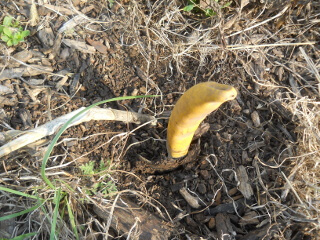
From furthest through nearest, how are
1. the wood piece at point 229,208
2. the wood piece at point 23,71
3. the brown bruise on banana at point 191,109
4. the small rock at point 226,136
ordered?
the wood piece at point 23,71 → the small rock at point 226,136 → the wood piece at point 229,208 → the brown bruise on banana at point 191,109

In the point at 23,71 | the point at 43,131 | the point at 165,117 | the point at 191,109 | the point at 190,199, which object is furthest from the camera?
the point at 23,71

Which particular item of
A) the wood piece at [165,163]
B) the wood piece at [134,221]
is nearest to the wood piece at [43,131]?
the wood piece at [165,163]

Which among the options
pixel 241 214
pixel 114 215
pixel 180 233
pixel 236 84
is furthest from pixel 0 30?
pixel 241 214

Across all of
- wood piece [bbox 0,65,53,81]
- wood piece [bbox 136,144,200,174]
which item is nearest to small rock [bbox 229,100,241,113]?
wood piece [bbox 136,144,200,174]

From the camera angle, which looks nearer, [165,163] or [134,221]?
[134,221]

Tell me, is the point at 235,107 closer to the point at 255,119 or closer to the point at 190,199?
the point at 255,119

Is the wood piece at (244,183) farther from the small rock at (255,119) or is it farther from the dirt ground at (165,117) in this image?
the small rock at (255,119)

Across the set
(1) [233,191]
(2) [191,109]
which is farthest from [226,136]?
(2) [191,109]
